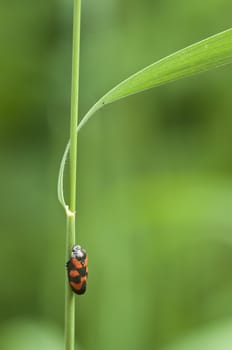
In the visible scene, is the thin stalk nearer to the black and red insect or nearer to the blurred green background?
the black and red insect

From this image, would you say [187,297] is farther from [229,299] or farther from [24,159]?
[24,159]

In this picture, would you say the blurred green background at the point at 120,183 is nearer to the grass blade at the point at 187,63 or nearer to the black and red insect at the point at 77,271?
the black and red insect at the point at 77,271

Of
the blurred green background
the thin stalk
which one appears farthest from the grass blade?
the blurred green background

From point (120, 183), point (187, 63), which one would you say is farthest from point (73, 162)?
point (120, 183)

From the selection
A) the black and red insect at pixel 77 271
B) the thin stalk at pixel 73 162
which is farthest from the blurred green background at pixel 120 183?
the thin stalk at pixel 73 162

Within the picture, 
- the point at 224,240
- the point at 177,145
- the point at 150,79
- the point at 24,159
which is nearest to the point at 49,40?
the point at 24,159

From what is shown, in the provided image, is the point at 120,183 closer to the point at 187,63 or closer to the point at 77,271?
the point at 77,271
